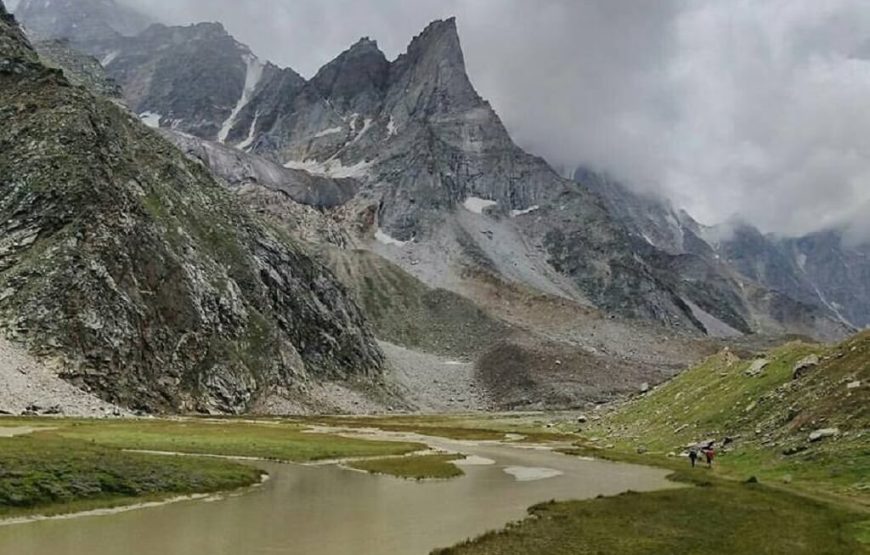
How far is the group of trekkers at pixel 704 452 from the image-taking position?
58219 mm

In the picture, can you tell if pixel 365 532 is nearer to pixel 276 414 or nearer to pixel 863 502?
pixel 863 502

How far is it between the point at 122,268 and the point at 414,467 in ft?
284

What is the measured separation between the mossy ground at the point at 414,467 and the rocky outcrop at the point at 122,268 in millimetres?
62092

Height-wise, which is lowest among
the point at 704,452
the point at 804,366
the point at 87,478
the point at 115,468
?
the point at 87,478

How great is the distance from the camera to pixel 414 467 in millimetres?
60375

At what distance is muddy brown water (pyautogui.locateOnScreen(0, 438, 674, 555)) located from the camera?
2839 cm

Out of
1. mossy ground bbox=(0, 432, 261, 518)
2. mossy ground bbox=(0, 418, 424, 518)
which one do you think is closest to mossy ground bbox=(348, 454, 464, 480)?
mossy ground bbox=(0, 418, 424, 518)

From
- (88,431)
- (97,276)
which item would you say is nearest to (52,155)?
(97,276)

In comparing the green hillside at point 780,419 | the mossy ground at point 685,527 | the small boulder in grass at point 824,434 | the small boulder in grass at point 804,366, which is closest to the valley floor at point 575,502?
the mossy ground at point 685,527

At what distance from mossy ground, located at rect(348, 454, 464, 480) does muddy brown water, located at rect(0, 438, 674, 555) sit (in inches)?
74.3

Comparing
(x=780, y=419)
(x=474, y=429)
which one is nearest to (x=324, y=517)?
(x=780, y=419)

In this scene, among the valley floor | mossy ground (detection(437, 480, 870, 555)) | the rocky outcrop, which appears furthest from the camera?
the rocky outcrop

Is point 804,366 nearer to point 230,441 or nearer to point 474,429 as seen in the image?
point 230,441

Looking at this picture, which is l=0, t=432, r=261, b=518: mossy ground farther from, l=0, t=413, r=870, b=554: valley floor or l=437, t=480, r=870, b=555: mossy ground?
l=437, t=480, r=870, b=555: mossy ground
